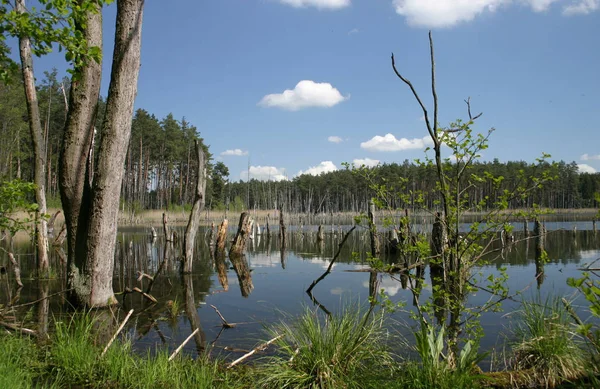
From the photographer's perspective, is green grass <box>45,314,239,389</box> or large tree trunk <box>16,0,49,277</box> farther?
large tree trunk <box>16,0,49,277</box>

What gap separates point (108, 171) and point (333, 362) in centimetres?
476

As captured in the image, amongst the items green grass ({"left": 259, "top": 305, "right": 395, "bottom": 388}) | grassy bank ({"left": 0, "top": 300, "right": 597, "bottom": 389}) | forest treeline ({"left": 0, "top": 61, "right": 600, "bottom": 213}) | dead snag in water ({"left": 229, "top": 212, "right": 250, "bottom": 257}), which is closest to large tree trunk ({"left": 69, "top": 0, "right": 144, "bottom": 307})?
grassy bank ({"left": 0, "top": 300, "right": 597, "bottom": 389})

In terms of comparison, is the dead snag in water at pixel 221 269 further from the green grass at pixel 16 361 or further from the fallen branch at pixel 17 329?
the green grass at pixel 16 361

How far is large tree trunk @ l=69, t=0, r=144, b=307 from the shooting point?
6656 millimetres

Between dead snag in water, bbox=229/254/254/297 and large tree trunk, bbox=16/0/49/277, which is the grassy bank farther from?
large tree trunk, bbox=16/0/49/277

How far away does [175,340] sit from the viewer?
18.5 ft

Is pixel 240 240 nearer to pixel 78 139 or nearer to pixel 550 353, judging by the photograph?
pixel 78 139

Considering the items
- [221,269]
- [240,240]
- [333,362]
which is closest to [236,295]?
[221,269]

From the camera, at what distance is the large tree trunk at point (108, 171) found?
666 cm

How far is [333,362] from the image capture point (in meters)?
3.77

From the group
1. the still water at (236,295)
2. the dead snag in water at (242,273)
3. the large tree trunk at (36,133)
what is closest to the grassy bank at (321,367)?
the still water at (236,295)

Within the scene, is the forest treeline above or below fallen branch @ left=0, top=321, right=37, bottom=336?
→ above

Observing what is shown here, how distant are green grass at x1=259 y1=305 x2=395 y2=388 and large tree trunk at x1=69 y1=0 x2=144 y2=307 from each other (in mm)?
3918

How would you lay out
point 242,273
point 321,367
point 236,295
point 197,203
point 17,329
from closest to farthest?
point 321,367 < point 17,329 < point 236,295 < point 197,203 < point 242,273
